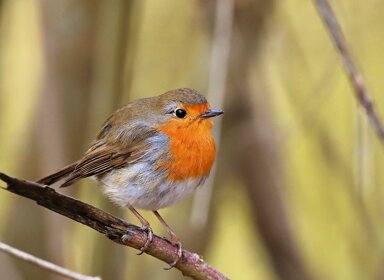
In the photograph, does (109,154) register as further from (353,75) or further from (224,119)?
(353,75)

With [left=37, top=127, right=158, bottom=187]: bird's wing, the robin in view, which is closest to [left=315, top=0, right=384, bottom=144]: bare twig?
the robin

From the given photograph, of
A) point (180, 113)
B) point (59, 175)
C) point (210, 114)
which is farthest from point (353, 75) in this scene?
point (59, 175)

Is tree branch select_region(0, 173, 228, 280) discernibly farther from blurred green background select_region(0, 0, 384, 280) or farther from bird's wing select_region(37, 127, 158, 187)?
blurred green background select_region(0, 0, 384, 280)

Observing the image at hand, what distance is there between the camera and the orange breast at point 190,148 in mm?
3682

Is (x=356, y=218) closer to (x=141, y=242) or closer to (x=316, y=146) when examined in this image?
(x=316, y=146)

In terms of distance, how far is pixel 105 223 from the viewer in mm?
2693

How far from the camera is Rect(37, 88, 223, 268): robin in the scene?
3.66 metres

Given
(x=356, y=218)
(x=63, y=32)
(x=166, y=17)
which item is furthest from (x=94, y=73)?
(x=356, y=218)

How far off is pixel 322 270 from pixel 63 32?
2.17 m

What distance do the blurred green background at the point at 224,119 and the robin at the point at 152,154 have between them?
0.16 metres

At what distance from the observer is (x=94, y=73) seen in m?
4.22

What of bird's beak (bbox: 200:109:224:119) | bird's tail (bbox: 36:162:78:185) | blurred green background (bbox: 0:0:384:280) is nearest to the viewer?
bird's tail (bbox: 36:162:78:185)

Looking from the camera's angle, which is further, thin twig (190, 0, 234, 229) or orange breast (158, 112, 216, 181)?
thin twig (190, 0, 234, 229)

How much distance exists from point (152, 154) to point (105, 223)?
110 cm
